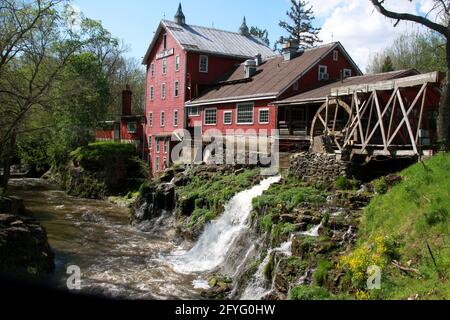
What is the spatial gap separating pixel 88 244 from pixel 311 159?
11.5m

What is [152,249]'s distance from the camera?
71.1 feet

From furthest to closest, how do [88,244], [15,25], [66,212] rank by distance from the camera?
[66,212] → [88,244] → [15,25]

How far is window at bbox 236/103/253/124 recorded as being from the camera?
1190 inches

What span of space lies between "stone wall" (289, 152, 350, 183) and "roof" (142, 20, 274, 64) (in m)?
20.5

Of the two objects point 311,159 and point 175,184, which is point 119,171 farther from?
point 311,159

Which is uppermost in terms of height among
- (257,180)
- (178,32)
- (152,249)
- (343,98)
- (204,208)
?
(178,32)

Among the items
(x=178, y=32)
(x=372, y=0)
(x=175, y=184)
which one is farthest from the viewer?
(x=178, y=32)

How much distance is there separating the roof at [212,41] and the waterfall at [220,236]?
20.1m

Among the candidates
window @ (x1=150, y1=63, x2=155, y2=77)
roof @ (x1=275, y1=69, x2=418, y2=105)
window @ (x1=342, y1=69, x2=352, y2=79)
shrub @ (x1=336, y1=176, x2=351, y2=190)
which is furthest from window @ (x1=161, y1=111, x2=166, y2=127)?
shrub @ (x1=336, y1=176, x2=351, y2=190)

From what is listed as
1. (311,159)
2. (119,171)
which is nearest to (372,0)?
(311,159)

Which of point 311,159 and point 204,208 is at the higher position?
point 311,159

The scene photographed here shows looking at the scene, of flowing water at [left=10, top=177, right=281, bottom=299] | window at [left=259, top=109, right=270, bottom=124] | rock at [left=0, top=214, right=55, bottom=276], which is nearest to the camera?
rock at [left=0, top=214, right=55, bottom=276]

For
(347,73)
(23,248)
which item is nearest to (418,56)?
(347,73)

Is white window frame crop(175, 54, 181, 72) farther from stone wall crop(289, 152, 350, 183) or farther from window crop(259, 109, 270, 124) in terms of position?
stone wall crop(289, 152, 350, 183)
